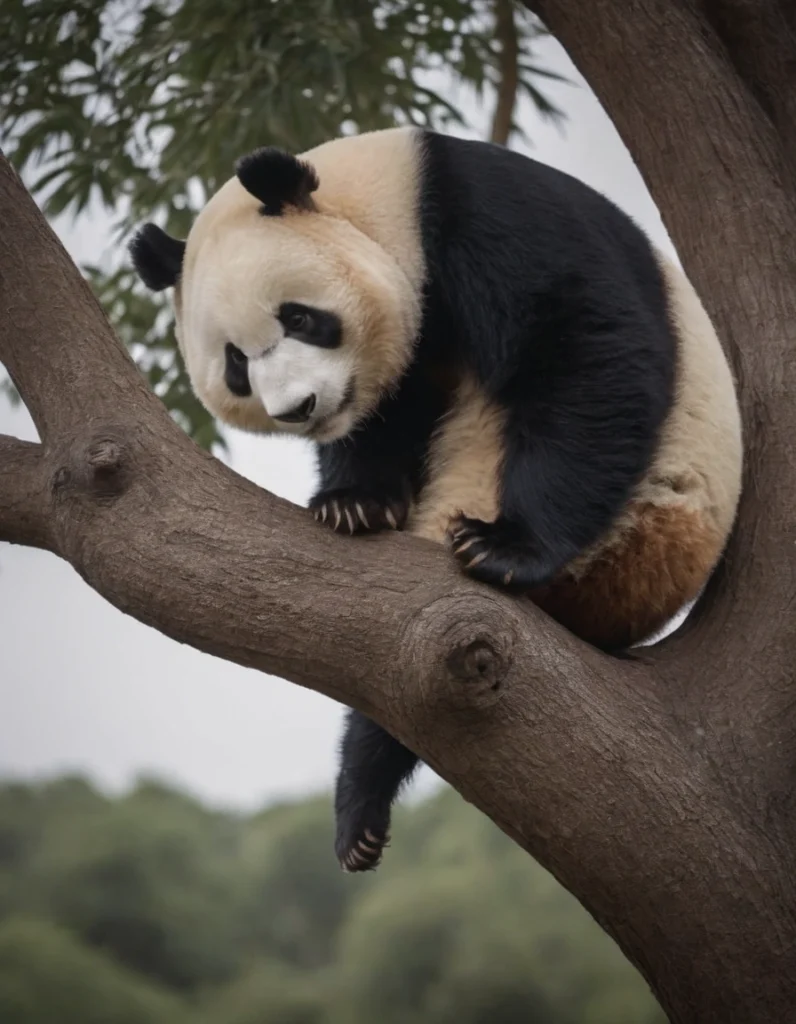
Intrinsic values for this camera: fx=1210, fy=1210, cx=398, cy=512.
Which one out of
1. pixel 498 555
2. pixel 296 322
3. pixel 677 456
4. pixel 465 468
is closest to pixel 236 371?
pixel 296 322

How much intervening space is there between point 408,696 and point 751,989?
566 millimetres

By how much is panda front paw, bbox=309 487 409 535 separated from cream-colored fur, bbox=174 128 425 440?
20 cm

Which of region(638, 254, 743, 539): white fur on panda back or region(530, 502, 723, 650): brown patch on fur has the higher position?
region(638, 254, 743, 539): white fur on panda back

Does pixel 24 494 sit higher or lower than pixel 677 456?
lower

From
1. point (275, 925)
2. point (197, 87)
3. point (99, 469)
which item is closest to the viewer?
point (99, 469)

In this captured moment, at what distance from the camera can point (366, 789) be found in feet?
6.78

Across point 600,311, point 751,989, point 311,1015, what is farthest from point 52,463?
point 311,1015

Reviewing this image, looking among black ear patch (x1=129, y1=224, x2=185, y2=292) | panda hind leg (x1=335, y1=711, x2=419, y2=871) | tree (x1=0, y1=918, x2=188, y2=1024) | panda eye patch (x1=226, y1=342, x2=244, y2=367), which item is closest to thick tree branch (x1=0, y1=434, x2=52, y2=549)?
panda eye patch (x1=226, y1=342, x2=244, y2=367)

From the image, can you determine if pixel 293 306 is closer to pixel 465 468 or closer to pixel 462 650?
pixel 465 468

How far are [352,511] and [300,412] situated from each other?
26 cm

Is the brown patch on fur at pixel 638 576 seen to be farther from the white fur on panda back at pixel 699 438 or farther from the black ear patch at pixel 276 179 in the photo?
the black ear patch at pixel 276 179

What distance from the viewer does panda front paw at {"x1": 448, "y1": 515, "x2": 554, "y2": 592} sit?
5.21 ft

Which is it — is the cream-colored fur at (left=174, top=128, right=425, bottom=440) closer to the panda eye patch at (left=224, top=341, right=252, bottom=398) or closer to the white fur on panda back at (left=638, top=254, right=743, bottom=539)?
the panda eye patch at (left=224, top=341, right=252, bottom=398)

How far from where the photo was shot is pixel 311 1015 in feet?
14.2
